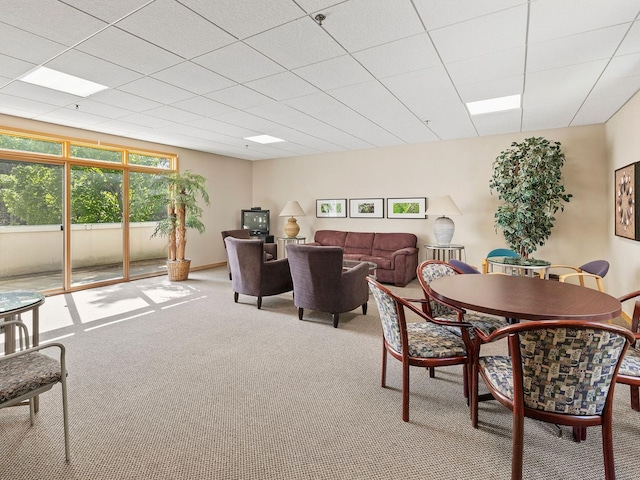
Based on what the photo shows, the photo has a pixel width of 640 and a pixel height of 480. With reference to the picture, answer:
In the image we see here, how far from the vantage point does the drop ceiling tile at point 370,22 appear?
84.8 inches

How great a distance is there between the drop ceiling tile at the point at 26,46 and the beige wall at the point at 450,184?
17.4 feet

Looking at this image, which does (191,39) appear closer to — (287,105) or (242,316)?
(287,105)

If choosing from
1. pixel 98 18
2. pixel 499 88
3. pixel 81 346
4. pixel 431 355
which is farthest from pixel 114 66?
pixel 499 88

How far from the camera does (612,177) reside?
451 centimetres

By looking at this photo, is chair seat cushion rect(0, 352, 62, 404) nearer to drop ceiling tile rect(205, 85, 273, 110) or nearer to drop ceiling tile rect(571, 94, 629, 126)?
drop ceiling tile rect(205, 85, 273, 110)

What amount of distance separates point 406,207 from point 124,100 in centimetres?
495

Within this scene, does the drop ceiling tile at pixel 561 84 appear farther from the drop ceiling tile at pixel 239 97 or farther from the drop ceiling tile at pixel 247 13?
the drop ceiling tile at pixel 239 97

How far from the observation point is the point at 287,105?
4.14 meters

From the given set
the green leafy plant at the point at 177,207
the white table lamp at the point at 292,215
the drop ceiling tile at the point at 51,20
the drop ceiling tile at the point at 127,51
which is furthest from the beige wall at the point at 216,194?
the drop ceiling tile at the point at 51,20

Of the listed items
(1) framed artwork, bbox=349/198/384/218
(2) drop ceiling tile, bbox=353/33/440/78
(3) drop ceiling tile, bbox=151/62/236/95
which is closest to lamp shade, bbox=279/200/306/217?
(1) framed artwork, bbox=349/198/384/218

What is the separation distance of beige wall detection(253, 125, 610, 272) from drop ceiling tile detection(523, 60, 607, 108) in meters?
1.59

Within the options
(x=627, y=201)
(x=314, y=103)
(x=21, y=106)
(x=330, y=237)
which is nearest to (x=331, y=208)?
(x=330, y=237)

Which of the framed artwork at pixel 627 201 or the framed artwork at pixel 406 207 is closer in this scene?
the framed artwork at pixel 627 201

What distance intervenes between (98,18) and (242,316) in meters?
3.18
